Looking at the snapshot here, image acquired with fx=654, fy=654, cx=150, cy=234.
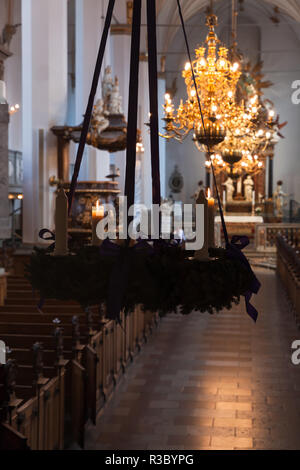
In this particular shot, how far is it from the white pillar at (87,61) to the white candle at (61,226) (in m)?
12.6

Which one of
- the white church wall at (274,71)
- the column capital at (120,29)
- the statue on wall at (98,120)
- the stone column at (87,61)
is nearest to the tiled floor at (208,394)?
the statue on wall at (98,120)

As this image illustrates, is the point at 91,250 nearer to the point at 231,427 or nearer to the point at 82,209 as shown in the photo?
the point at 231,427

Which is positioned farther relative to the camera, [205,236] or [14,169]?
[14,169]

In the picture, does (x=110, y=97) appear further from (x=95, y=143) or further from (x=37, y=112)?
(x=37, y=112)

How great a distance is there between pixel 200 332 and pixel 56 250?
7522mm

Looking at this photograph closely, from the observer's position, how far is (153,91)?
2.09 m

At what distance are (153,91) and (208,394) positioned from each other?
15.4ft

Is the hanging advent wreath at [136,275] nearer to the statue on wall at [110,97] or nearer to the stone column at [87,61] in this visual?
the statue on wall at [110,97]

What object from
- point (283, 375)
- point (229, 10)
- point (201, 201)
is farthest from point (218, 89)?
point (229, 10)

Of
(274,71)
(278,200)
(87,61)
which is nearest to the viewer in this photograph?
(87,61)

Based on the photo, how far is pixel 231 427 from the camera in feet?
17.8

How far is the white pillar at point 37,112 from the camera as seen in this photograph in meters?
12.0

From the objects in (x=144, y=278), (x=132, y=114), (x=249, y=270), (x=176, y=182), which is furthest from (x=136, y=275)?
(x=176, y=182)

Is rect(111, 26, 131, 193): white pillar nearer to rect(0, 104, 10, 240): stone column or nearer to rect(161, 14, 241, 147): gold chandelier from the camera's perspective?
rect(161, 14, 241, 147): gold chandelier
